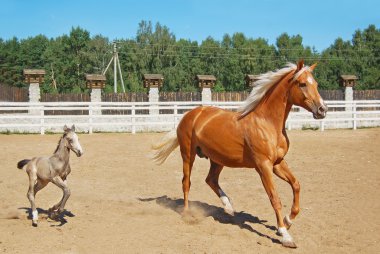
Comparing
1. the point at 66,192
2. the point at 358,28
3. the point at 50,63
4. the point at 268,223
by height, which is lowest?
the point at 268,223

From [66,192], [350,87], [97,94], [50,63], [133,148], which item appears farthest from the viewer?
[50,63]

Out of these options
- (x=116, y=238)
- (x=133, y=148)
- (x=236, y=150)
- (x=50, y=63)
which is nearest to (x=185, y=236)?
(x=116, y=238)

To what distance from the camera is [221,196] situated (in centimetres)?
656

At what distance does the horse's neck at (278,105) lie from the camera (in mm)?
5746

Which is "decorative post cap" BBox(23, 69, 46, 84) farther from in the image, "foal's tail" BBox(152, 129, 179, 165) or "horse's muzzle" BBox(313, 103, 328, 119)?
"horse's muzzle" BBox(313, 103, 328, 119)

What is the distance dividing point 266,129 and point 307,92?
2.32 feet

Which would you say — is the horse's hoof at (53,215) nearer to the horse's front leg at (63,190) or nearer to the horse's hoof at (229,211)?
the horse's front leg at (63,190)

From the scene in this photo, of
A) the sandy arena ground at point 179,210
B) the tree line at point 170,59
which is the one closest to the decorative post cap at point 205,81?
the sandy arena ground at point 179,210

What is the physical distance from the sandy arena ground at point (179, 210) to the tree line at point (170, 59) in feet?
143

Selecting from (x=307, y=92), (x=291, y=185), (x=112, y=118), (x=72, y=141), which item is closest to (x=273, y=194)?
(x=291, y=185)

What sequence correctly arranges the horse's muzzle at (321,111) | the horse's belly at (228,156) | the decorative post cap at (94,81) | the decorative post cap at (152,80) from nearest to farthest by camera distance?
the horse's muzzle at (321,111), the horse's belly at (228,156), the decorative post cap at (94,81), the decorative post cap at (152,80)

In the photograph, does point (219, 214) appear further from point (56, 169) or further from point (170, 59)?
point (170, 59)

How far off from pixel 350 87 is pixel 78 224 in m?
22.6

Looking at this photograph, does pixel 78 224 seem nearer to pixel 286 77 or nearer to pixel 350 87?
pixel 286 77
